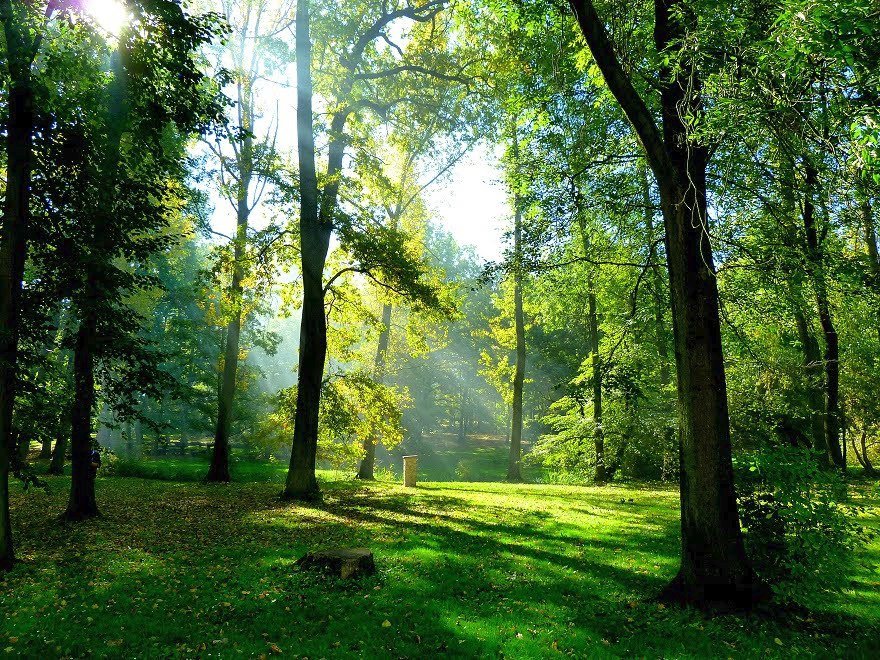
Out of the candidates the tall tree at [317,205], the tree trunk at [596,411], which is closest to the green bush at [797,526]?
the tall tree at [317,205]

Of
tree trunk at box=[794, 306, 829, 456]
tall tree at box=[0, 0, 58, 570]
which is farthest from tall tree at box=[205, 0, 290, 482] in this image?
tree trunk at box=[794, 306, 829, 456]

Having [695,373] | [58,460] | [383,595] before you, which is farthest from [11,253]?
[58,460]

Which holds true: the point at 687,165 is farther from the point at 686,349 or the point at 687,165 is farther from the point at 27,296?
the point at 27,296

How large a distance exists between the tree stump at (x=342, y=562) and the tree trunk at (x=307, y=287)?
588cm

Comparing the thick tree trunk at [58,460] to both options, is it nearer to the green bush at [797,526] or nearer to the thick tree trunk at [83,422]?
the thick tree trunk at [83,422]

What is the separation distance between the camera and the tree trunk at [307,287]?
499 inches

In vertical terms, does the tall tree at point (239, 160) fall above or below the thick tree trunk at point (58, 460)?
above

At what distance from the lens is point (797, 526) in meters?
5.39

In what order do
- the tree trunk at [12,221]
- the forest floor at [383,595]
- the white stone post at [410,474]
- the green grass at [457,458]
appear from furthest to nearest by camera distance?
1. the green grass at [457,458]
2. the white stone post at [410,474]
3. the tree trunk at [12,221]
4. the forest floor at [383,595]

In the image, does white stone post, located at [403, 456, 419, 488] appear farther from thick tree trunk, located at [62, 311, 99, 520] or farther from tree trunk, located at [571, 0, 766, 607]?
tree trunk, located at [571, 0, 766, 607]

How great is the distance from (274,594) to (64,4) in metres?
8.57

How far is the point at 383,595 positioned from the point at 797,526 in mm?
4772

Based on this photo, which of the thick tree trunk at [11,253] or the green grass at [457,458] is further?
the green grass at [457,458]

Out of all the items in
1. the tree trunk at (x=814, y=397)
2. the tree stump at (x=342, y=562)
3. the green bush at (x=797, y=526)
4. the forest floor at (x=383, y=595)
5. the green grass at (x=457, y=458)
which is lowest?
the green grass at (x=457, y=458)
